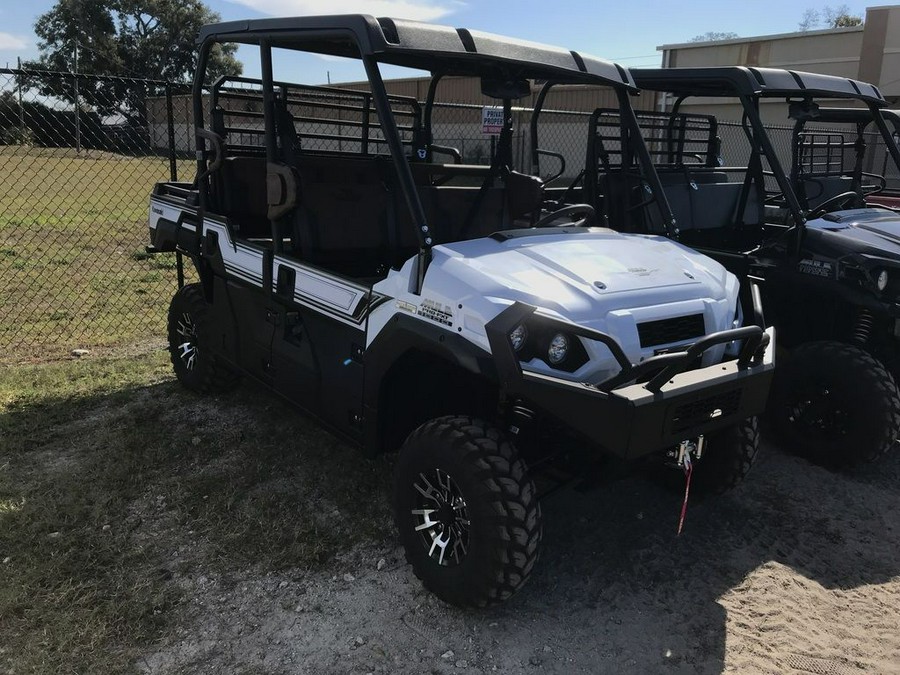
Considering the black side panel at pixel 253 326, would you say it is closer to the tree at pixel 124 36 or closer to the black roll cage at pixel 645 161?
the black roll cage at pixel 645 161

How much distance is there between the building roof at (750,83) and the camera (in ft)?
14.6

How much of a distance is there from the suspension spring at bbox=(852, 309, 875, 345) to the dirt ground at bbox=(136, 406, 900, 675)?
1.10m

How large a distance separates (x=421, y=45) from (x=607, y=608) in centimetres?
236

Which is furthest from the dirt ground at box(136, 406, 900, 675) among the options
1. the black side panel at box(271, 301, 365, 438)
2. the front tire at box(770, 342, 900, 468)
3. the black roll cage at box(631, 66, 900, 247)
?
the black roll cage at box(631, 66, 900, 247)

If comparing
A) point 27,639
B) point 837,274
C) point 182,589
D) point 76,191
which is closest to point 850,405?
point 837,274

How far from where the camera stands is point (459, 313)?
259 centimetres

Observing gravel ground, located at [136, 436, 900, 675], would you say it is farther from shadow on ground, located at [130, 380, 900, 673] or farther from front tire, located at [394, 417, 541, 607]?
front tire, located at [394, 417, 541, 607]

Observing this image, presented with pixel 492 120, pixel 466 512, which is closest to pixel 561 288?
pixel 466 512

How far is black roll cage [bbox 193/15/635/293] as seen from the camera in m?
2.76

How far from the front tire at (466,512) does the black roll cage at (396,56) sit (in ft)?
2.05

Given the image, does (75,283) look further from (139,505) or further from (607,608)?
(607,608)

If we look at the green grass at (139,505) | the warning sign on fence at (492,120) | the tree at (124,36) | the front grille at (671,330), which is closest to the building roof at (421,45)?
the warning sign on fence at (492,120)

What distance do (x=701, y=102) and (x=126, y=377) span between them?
1850cm

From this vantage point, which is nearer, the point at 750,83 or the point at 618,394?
the point at 618,394
